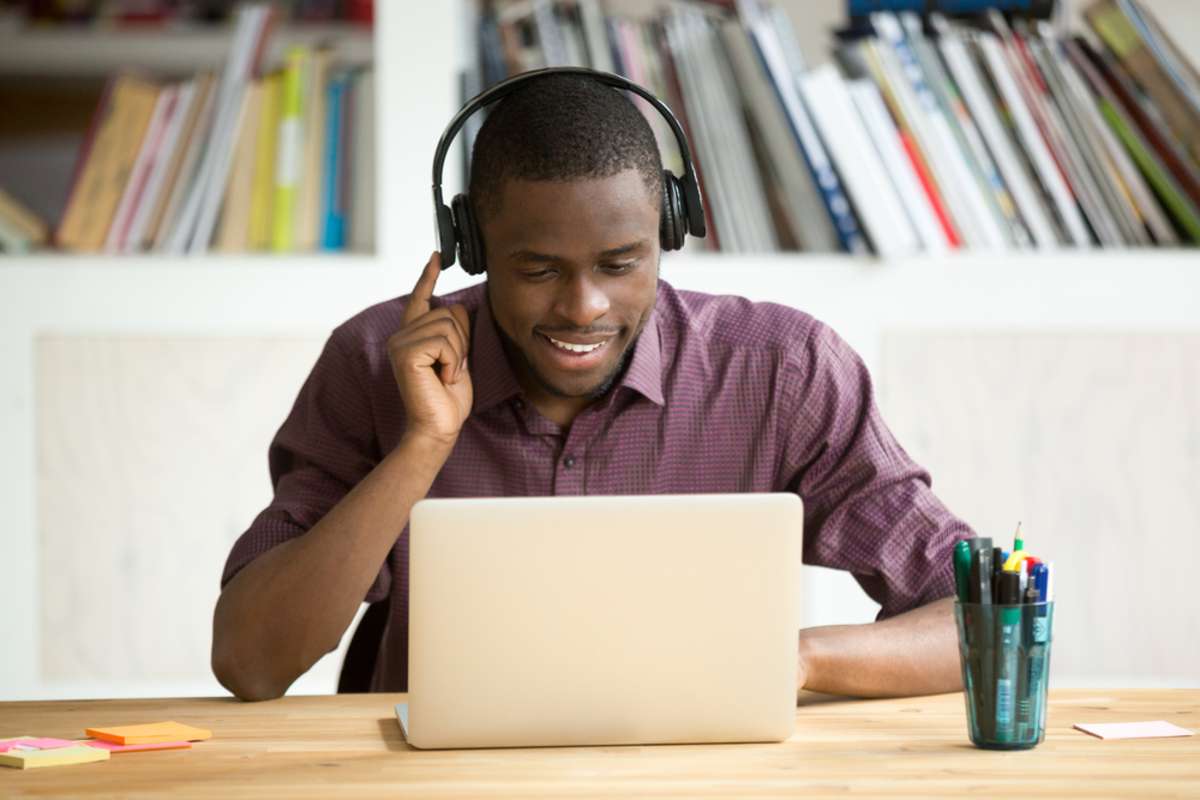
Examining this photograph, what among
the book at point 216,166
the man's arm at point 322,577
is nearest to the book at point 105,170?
the book at point 216,166

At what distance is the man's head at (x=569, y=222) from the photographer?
1.47 meters

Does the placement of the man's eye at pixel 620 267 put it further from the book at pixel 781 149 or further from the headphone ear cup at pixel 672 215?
the book at pixel 781 149

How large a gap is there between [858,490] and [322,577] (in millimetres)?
600

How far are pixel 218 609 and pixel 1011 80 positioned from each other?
1.52 m

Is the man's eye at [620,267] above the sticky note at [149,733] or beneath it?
above

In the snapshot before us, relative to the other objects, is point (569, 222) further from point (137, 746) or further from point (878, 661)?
point (137, 746)

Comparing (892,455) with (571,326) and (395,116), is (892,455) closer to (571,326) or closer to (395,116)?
(571,326)

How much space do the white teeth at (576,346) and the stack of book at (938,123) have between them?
0.86 m

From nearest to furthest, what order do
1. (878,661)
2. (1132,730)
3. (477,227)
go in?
(1132,730) < (878,661) < (477,227)

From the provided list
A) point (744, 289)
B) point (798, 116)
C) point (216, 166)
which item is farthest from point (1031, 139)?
point (216, 166)

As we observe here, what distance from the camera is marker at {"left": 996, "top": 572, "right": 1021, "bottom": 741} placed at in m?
1.12

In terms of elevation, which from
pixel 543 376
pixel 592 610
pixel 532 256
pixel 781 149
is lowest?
pixel 592 610

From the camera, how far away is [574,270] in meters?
1.49

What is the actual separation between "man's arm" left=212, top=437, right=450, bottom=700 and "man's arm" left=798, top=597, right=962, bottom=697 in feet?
1.42
